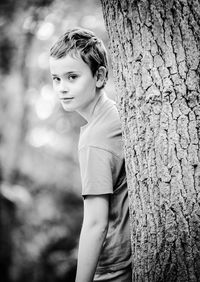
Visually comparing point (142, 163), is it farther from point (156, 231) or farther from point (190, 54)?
point (190, 54)

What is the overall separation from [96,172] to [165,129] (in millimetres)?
413

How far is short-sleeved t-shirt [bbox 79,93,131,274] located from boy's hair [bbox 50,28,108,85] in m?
0.25

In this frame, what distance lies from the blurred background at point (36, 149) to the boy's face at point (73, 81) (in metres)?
5.00

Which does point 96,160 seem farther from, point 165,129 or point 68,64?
point 68,64

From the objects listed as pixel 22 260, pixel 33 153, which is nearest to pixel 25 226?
pixel 22 260

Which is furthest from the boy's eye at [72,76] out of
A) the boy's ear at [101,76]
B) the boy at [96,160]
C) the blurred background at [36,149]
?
the blurred background at [36,149]

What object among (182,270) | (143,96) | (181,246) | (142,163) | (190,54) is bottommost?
(182,270)

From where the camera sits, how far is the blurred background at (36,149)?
7.01 m

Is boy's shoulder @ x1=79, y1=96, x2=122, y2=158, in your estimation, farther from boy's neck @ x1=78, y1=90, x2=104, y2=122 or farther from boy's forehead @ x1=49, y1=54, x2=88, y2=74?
boy's forehead @ x1=49, y1=54, x2=88, y2=74

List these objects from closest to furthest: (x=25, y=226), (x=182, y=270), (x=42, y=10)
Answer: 1. (x=182, y=270)
2. (x=42, y=10)
3. (x=25, y=226)

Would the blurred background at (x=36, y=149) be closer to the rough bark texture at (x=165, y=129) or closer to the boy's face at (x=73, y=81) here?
the boy's face at (x=73, y=81)

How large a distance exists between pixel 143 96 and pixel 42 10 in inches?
240

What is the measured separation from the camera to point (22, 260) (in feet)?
23.4

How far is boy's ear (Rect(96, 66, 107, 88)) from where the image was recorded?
1801 millimetres
